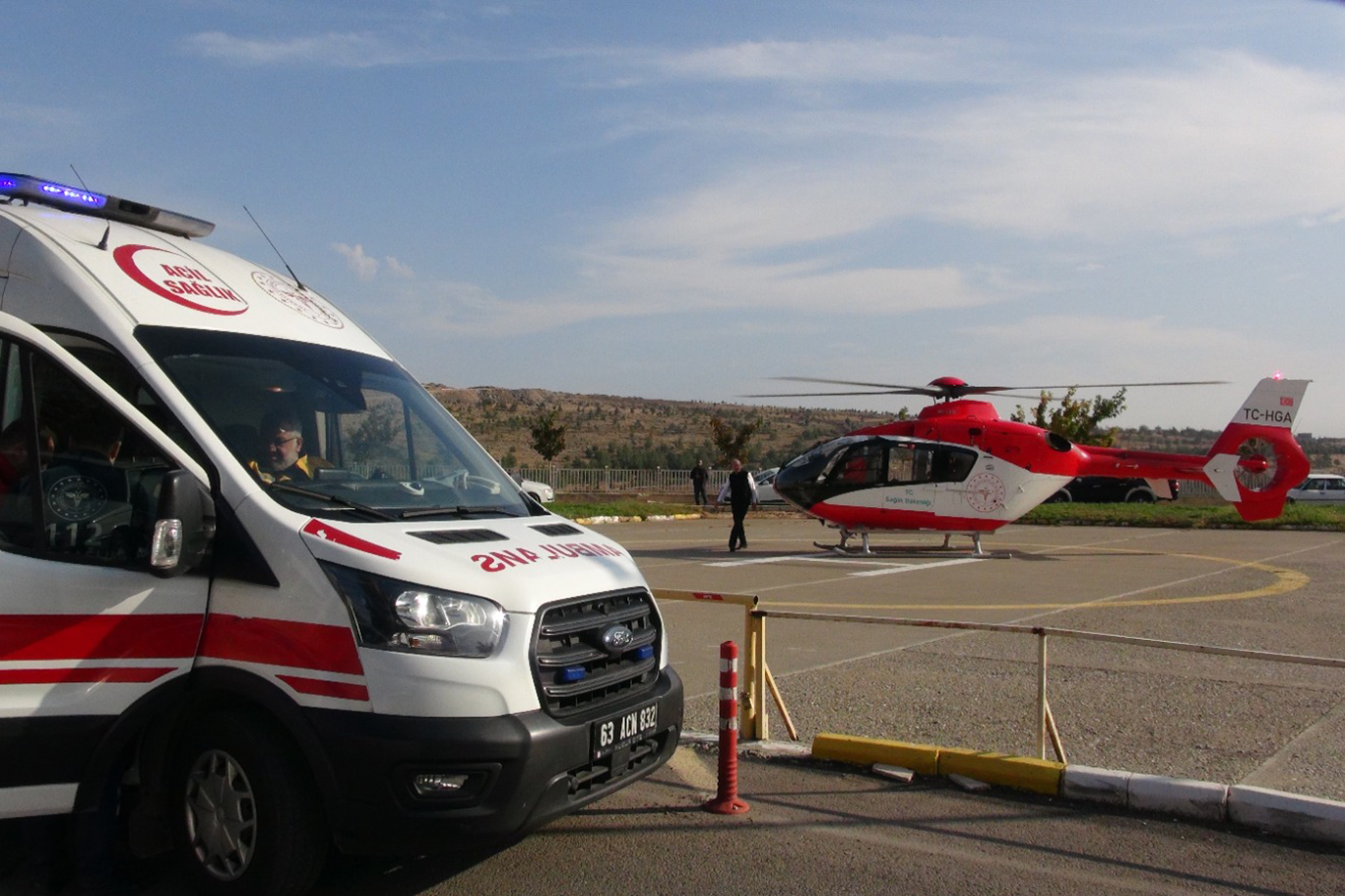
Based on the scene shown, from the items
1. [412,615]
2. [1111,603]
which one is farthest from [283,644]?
[1111,603]

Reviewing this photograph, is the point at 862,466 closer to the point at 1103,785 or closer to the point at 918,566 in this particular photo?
the point at 918,566

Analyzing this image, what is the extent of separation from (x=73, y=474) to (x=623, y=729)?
107 inches

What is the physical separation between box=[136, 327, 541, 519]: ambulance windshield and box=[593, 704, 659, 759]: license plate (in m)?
1.25

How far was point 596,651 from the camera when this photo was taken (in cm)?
513

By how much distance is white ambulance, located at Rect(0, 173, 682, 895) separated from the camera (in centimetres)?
455

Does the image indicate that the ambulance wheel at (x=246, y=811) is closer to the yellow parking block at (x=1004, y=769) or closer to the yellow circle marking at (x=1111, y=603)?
the yellow parking block at (x=1004, y=769)

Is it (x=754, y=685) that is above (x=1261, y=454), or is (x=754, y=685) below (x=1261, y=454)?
below

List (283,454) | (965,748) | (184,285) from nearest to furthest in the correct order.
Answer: (283,454) → (184,285) → (965,748)

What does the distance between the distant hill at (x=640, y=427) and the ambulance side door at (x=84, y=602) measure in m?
49.8

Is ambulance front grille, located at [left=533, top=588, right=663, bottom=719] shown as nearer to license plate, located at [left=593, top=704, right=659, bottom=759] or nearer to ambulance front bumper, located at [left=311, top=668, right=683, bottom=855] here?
license plate, located at [left=593, top=704, right=659, bottom=759]

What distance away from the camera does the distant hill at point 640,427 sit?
73.9 meters

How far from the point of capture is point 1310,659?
6.07 m

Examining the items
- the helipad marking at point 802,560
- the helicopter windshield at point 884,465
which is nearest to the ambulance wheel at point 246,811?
the helipad marking at point 802,560

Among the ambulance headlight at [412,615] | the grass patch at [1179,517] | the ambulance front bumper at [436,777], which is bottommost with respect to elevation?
the grass patch at [1179,517]
